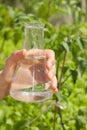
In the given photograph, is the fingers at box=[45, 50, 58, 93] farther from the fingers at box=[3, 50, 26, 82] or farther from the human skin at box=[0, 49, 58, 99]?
the fingers at box=[3, 50, 26, 82]

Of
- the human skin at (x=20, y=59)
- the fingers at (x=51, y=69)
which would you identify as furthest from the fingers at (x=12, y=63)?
the fingers at (x=51, y=69)

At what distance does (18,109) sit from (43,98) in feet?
5.13

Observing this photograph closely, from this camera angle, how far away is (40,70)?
159cm

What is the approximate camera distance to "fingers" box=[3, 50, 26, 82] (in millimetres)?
1545

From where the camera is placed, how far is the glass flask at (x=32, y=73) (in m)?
1.58

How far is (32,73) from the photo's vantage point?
62.6 inches

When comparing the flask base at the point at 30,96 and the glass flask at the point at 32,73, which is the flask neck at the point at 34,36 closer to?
the glass flask at the point at 32,73

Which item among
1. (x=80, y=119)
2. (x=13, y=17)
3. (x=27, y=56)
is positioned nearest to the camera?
(x=27, y=56)

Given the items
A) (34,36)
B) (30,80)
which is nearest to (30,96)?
(30,80)

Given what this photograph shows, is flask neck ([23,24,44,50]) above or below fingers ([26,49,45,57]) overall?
above

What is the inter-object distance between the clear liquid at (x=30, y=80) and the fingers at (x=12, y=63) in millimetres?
21

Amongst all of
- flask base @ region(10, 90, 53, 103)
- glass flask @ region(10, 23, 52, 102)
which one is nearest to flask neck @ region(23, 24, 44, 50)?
A: glass flask @ region(10, 23, 52, 102)

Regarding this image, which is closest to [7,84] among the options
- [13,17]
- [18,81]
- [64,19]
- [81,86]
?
[18,81]

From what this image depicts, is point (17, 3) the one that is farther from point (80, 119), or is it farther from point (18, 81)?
point (18, 81)
